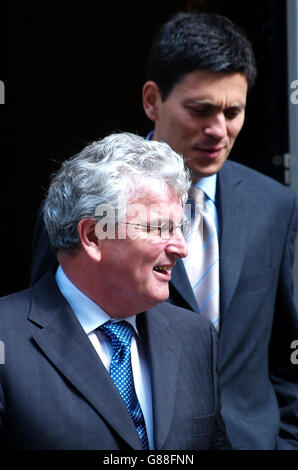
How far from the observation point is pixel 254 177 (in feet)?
8.68

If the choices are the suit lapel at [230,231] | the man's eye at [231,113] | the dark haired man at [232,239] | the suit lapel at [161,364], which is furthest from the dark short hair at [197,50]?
the suit lapel at [161,364]

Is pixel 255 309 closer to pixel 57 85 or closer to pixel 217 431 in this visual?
pixel 217 431

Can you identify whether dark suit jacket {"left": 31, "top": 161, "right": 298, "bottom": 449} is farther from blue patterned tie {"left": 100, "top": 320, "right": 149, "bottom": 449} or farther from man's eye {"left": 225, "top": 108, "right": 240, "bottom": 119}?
blue patterned tie {"left": 100, "top": 320, "right": 149, "bottom": 449}

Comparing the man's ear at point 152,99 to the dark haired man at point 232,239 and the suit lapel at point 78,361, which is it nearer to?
the dark haired man at point 232,239

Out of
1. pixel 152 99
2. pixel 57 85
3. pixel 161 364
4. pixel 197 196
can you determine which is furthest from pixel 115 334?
pixel 57 85

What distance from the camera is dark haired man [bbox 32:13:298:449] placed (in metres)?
2.39

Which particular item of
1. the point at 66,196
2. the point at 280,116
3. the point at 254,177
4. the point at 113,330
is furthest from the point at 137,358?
the point at 280,116

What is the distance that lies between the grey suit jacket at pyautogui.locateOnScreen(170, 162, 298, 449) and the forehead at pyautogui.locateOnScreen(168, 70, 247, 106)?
26cm

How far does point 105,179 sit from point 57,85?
2.42 metres

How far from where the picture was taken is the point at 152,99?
2.59m

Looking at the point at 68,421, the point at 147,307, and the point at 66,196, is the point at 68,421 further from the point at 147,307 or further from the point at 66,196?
the point at 66,196

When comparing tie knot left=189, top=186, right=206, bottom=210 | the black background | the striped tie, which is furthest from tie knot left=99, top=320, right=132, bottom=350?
the black background

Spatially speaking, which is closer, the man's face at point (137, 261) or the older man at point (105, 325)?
the older man at point (105, 325)

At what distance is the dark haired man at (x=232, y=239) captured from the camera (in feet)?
7.83
